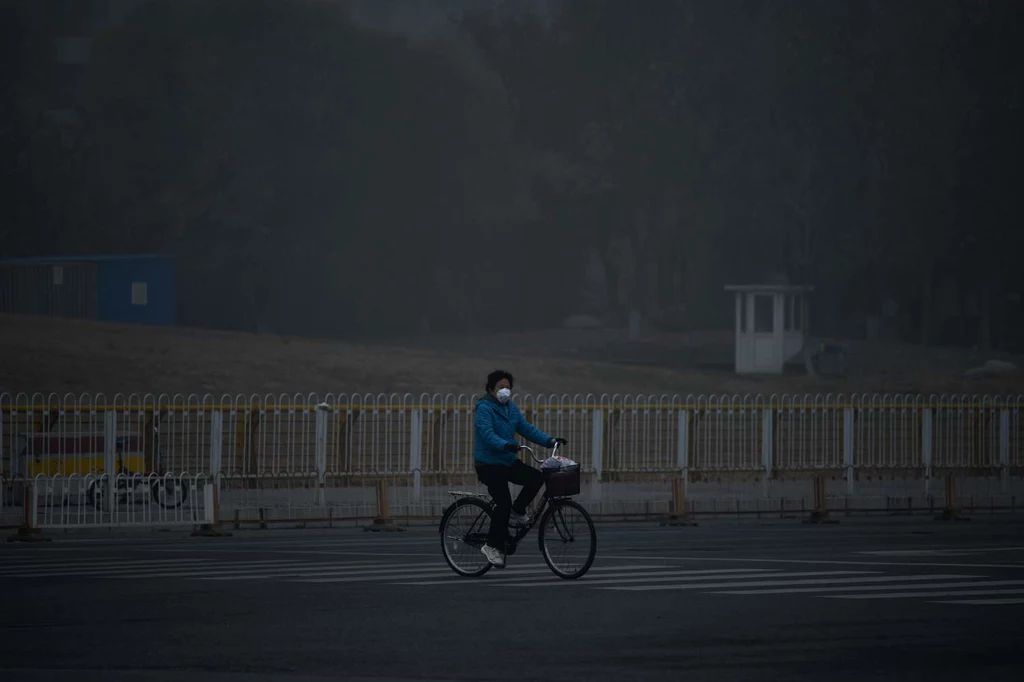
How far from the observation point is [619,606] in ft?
41.1

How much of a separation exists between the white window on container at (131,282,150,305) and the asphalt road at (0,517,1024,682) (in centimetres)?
4526

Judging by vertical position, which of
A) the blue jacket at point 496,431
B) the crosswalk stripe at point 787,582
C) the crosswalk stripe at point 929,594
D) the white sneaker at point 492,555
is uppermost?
the blue jacket at point 496,431

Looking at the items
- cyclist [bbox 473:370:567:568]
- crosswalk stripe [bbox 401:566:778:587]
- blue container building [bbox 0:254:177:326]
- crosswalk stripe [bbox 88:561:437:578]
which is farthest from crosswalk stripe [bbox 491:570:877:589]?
blue container building [bbox 0:254:177:326]

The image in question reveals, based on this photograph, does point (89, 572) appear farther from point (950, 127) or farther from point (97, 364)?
point (950, 127)

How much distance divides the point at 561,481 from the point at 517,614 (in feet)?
7.29

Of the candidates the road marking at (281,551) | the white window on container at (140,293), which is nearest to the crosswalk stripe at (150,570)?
the road marking at (281,551)

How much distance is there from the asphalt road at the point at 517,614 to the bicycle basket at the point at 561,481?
2.58ft

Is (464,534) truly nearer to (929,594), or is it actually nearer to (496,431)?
(496,431)

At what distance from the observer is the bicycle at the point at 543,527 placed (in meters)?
14.2


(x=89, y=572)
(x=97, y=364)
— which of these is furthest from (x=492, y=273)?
(x=89, y=572)

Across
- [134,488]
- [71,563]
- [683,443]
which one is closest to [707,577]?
[71,563]

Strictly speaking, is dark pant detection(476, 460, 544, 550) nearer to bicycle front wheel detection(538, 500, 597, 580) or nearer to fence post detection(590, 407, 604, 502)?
bicycle front wheel detection(538, 500, 597, 580)

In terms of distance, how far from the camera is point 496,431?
14.6 m

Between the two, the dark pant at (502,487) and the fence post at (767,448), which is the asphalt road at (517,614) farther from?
the fence post at (767,448)
